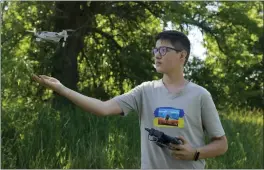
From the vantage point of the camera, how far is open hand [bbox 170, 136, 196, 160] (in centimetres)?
220

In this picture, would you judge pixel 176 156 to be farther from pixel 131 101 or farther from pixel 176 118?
pixel 131 101

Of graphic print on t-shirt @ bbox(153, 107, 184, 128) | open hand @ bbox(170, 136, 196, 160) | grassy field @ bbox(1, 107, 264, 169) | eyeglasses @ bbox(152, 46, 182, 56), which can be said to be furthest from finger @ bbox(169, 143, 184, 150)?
grassy field @ bbox(1, 107, 264, 169)

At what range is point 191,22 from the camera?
9.96 m

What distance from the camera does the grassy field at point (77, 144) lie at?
20.3ft

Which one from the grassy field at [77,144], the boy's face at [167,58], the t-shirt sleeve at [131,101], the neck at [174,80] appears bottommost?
the grassy field at [77,144]

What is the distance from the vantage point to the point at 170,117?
2.27m

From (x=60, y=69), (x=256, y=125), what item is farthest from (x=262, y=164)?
(x=60, y=69)

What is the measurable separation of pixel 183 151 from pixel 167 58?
47cm

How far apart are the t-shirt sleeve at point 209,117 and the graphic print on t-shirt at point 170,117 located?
5.1 inches

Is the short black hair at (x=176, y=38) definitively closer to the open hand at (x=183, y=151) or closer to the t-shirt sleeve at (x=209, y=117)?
the t-shirt sleeve at (x=209, y=117)

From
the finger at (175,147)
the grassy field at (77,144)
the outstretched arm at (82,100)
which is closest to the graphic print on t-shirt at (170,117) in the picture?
the finger at (175,147)

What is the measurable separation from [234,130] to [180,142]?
5.80 m

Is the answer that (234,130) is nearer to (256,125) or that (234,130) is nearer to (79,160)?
(256,125)

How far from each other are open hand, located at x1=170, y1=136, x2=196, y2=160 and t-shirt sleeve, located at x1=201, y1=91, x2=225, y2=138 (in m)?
0.16
